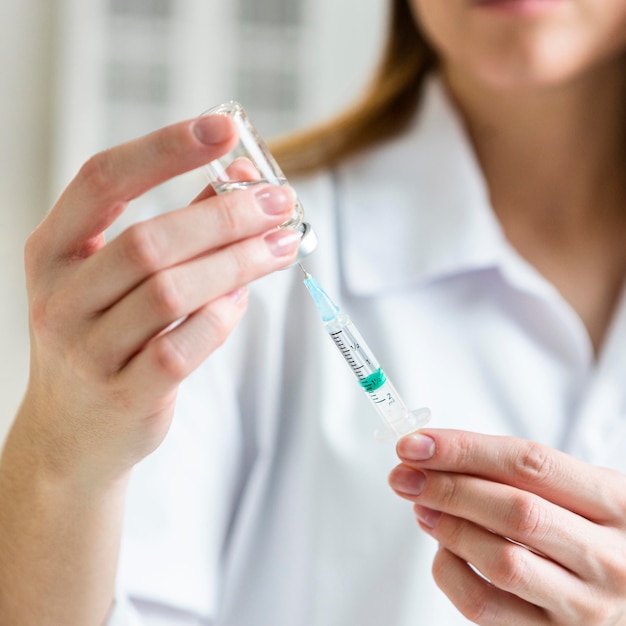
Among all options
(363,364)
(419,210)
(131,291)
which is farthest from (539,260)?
(131,291)

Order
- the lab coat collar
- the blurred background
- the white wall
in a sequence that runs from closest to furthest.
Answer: the lab coat collar < the blurred background < the white wall

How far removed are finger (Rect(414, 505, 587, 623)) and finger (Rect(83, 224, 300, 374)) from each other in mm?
274

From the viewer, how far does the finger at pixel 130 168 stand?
1.92ft

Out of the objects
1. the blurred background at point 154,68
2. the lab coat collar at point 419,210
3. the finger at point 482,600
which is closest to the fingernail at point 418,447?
the finger at point 482,600

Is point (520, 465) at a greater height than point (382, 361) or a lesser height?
lesser

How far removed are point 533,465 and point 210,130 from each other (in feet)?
1.16

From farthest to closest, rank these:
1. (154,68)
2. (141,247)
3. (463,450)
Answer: (154,68) → (463,450) → (141,247)

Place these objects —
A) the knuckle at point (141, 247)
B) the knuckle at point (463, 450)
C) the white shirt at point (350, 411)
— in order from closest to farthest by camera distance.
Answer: the knuckle at point (141, 247)
the knuckle at point (463, 450)
the white shirt at point (350, 411)

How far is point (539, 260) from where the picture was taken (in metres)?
1.13

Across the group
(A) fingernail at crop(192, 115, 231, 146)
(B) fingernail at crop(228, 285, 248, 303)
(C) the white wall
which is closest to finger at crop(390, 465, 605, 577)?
(B) fingernail at crop(228, 285, 248, 303)

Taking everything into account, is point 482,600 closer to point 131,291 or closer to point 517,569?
point 517,569

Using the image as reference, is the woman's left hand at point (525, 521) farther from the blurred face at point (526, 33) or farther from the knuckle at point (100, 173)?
the blurred face at point (526, 33)

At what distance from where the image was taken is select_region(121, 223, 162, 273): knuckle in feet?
1.90

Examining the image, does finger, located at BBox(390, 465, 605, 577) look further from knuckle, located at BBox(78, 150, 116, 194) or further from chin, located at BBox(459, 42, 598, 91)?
chin, located at BBox(459, 42, 598, 91)
